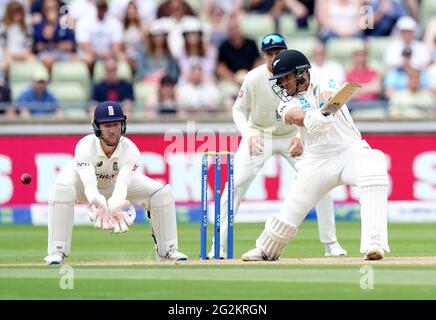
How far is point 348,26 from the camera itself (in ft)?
58.6

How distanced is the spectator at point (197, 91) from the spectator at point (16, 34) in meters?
2.21

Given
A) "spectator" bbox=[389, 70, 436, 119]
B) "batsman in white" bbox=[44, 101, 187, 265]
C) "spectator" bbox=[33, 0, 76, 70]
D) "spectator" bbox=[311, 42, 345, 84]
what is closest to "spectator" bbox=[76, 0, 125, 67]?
"spectator" bbox=[33, 0, 76, 70]

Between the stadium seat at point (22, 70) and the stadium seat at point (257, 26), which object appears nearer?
the stadium seat at point (22, 70)

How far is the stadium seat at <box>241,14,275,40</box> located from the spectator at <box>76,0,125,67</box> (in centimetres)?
176

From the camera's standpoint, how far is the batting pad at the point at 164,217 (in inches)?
420

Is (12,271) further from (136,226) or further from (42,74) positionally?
(42,74)

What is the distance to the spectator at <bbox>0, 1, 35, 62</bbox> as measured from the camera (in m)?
17.6

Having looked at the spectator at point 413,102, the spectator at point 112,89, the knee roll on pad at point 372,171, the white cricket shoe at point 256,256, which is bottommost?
the white cricket shoe at point 256,256

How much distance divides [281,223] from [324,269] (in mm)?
793

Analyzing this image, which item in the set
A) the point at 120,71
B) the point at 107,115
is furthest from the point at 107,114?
the point at 120,71

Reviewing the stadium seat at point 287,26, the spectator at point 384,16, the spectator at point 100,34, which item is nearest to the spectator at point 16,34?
the spectator at point 100,34

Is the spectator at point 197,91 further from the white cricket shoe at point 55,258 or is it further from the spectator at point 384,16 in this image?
the white cricket shoe at point 55,258

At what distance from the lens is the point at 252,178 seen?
38.6 ft
